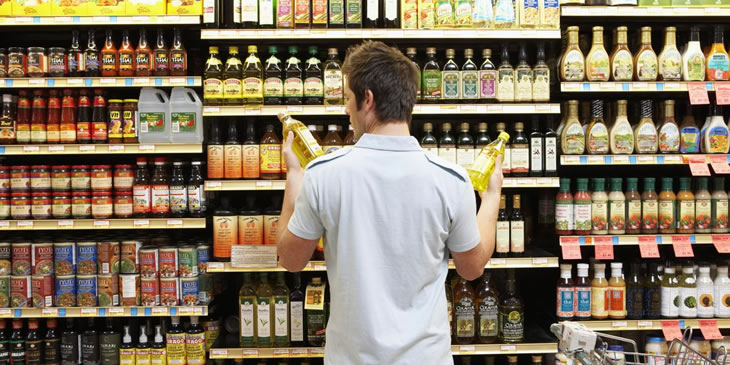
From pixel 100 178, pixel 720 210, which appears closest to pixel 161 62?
pixel 100 178

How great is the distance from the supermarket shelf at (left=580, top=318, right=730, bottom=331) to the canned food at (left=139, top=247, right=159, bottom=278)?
2.15 m

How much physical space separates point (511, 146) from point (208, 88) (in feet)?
5.02

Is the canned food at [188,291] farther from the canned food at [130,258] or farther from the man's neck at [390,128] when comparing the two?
the man's neck at [390,128]

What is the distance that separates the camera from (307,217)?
5.10 feet

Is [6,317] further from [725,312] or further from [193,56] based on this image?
[725,312]

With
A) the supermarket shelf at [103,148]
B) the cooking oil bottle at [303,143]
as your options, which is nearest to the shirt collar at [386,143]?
the cooking oil bottle at [303,143]

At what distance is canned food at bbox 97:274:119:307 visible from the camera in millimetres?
3299

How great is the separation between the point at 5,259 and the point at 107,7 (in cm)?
139

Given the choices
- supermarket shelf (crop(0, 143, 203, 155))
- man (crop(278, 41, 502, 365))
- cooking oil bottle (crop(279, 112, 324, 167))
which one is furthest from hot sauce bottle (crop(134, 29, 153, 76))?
man (crop(278, 41, 502, 365))

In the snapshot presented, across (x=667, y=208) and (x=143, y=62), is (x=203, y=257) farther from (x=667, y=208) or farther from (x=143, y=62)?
(x=667, y=208)

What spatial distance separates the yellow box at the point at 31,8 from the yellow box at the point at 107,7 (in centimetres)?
24

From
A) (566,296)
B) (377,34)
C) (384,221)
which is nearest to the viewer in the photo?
(384,221)

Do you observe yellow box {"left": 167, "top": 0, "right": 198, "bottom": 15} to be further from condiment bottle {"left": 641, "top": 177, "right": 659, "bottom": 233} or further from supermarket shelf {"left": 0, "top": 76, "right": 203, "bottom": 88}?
condiment bottle {"left": 641, "top": 177, "right": 659, "bottom": 233}

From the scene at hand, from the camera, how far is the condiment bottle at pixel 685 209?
10.9 feet
